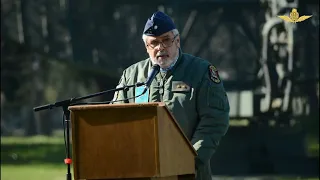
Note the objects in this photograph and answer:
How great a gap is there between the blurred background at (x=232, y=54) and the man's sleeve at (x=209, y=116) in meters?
11.5

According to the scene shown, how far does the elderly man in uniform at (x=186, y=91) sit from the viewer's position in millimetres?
6207

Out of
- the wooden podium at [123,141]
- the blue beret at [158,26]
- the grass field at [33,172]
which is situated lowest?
the grass field at [33,172]

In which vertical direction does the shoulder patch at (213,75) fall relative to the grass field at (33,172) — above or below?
above

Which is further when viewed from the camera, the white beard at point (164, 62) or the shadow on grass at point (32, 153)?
the shadow on grass at point (32, 153)

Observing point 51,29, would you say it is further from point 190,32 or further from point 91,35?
point 190,32

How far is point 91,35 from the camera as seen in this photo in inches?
814

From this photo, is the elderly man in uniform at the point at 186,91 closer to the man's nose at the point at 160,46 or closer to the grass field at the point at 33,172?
the man's nose at the point at 160,46

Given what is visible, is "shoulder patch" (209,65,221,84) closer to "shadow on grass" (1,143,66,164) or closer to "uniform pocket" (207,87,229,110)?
"uniform pocket" (207,87,229,110)

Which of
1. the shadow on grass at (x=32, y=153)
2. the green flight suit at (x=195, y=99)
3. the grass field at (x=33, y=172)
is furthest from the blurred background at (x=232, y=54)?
the green flight suit at (x=195, y=99)

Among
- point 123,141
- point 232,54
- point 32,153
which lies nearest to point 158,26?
point 123,141

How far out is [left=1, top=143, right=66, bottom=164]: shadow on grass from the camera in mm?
22797

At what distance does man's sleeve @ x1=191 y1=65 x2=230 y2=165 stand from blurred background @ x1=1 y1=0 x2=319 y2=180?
1151 cm

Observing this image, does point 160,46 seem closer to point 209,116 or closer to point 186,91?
point 186,91

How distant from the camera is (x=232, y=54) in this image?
71.1 feet
